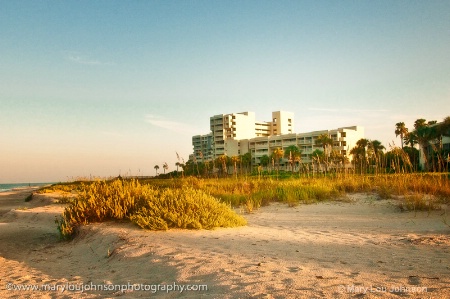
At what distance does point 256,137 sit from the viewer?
391ft

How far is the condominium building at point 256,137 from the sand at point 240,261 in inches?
3508

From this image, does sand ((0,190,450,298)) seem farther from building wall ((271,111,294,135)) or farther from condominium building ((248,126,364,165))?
building wall ((271,111,294,135))

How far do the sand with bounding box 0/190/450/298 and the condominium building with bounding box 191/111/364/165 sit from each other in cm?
8909

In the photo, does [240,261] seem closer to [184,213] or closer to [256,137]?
[184,213]

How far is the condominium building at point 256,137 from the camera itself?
102 meters

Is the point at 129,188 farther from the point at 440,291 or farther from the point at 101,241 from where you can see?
the point at 440,291

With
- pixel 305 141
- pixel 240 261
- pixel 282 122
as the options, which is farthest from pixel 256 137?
pixel 240 261

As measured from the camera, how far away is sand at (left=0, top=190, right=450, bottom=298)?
4.50 metres

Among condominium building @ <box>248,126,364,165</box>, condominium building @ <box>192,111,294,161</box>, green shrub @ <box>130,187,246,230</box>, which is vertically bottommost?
green shrub @ <box>130,187,246,230</box>

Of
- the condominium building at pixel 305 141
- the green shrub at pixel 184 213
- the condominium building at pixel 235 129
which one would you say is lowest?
the green shrub at pixel 184 213

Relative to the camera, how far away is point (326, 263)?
18.6 ft

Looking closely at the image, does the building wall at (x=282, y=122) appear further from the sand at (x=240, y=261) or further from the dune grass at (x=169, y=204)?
the sand at (x=240, y=261)

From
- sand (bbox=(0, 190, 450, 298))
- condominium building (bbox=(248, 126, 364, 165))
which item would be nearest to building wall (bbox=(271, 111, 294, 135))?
condominium building (bbox=(248, 126, 364, 165))

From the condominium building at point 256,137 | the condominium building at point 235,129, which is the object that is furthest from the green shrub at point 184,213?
the condominium building at point 235,129
